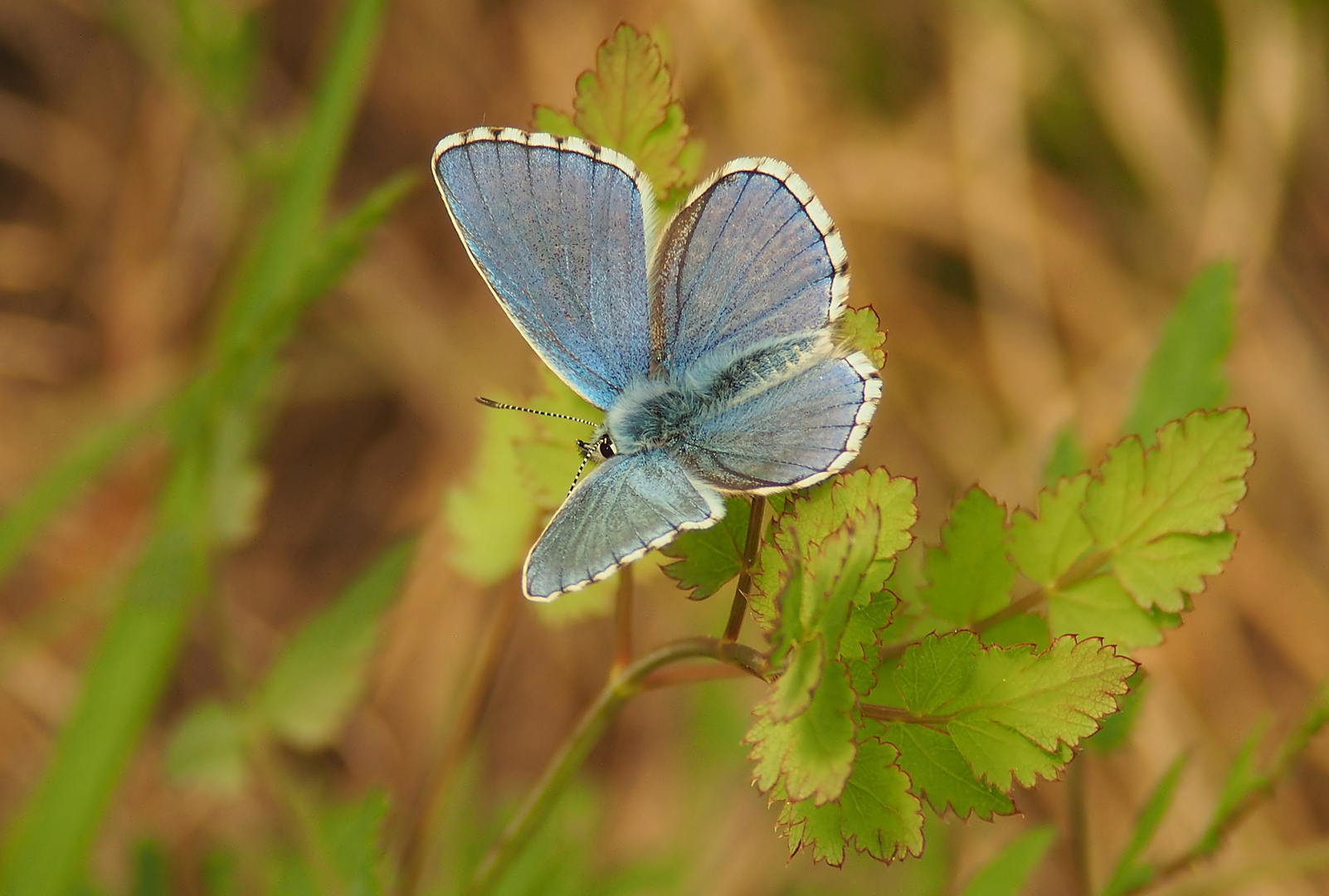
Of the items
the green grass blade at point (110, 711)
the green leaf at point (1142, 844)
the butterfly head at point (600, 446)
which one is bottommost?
the green grass blade at point (110, 711)

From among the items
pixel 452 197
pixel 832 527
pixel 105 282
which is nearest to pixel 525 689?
pixel 105 282

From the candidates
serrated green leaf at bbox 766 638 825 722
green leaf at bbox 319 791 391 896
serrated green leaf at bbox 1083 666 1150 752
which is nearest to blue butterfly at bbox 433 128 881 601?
serrated green leaf at bbox 766 638 825 722

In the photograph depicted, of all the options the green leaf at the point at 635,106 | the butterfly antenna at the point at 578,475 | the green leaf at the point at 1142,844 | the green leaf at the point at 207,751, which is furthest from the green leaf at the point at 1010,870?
the green leaf at the point at 207,751

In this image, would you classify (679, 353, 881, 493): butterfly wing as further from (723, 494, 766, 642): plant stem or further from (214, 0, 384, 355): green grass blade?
(214, 0, 384, 355): green grass blade

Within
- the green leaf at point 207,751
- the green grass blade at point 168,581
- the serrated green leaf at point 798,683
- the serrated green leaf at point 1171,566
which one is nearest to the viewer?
the serrated green leaf at point 798,683

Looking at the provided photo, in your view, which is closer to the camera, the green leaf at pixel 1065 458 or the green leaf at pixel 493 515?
the green leaf at pixel 1065 458

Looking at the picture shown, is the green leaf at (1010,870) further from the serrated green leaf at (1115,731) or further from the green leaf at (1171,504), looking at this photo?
the green leaf at (1171,504)

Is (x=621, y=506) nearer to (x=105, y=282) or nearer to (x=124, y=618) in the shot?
(x=124, y=618)
